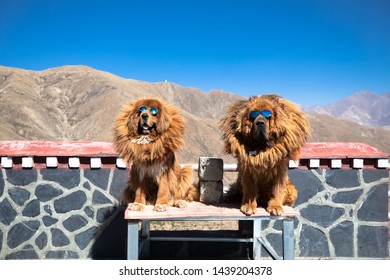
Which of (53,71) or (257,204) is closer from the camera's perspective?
(257,204)

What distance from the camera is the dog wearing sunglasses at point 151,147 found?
2932mm

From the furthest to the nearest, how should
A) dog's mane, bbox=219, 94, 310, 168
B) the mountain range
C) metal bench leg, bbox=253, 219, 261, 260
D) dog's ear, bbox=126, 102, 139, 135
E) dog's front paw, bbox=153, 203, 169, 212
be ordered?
the mountain range → metal bench leg, bbox=253, 219, 261, 260 → dog's ear, bbox=126, 102, 139, 135 → dog's front paw, bbox=153, 203, 169, 212 → dog's mane, bbox=219, 94, 310, 168

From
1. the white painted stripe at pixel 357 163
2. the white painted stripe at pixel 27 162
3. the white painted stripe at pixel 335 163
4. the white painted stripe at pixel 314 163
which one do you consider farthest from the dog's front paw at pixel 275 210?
the white painted stripe at pixel 27 162

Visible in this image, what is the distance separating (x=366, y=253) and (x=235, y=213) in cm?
224

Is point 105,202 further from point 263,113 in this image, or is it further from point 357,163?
point 357,163

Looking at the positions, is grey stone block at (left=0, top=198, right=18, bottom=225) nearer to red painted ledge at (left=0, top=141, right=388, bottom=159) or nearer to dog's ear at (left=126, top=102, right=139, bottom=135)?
red painted ledge at (left=0, top=141, right=388, bottom=159)

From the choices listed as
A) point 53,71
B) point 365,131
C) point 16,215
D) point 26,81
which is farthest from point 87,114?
point 365,131

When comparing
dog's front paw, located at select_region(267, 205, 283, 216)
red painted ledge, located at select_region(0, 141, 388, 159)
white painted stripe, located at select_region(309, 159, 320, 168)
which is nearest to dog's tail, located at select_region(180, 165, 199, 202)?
dog's front paw, located at select_region(267, 205, 283, 216)

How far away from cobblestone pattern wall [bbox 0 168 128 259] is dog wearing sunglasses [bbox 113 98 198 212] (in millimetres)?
994

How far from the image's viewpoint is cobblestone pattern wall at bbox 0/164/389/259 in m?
3.93

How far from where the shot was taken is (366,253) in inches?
159

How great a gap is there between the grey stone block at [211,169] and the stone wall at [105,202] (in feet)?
3.33

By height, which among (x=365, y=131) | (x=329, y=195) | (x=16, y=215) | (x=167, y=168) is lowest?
(x=16, y=215)
